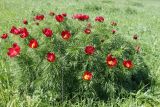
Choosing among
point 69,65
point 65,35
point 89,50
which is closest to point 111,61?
point 89,50

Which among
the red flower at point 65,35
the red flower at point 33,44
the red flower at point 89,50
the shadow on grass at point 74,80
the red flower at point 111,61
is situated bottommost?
the shadow on grass at point 74,80

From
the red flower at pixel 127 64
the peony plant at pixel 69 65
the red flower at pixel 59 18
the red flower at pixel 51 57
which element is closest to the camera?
the red flower at pixel 51 57

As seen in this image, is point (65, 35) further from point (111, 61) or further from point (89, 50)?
point (111, 61)

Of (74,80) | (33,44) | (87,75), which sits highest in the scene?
(33,44)

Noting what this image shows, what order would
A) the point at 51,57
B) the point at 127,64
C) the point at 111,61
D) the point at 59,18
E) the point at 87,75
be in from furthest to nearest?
the point at 59,18, the point at 127,64, the point at 111,61, the point at 87,75, the point at 51,57

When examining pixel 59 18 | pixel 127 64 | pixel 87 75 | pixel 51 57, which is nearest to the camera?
pixel 51 57

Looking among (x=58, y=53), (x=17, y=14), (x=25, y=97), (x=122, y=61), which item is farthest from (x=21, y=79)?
(x=17, y=14)

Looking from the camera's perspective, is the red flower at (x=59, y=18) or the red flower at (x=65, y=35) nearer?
the red flower at (x=65, y=35)

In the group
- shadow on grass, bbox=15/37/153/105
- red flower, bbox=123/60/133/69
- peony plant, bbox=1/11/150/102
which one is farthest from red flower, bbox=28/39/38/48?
red flower, bbox=123/60/133/69

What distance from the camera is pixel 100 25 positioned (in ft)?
20.5

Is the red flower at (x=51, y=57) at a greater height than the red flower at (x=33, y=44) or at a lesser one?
lesser

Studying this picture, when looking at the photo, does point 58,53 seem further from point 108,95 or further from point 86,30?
point 108,95

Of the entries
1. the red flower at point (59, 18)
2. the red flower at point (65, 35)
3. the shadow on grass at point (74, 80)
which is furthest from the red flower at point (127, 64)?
the red flower at point (59, 18)

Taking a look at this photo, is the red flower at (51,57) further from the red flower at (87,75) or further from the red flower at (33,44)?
the red flower at (87,75)
